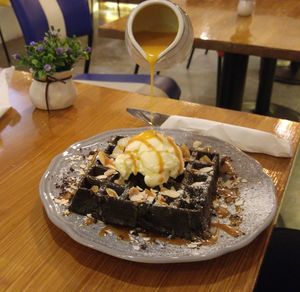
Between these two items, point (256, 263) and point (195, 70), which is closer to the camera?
point (256, 263)

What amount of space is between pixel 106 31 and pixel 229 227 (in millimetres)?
1431

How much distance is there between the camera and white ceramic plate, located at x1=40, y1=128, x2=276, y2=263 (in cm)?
67

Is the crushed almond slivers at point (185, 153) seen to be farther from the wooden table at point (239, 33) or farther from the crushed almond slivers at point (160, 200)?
the wooden table at point (239, 33)

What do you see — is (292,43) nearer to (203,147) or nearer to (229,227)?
(203,147)

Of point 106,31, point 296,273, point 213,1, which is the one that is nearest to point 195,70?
point 213,1

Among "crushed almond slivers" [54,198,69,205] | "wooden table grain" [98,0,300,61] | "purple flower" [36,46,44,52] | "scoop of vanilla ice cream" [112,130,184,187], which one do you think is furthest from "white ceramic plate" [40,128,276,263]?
"wooden table grain" [98,0,300,61]

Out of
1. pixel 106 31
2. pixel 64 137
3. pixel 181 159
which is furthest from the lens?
pixel 106 31

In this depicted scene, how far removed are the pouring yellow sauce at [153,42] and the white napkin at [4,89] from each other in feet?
1.53

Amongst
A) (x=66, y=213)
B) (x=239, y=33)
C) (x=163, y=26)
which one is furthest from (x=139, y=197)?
(x=239, y=33)

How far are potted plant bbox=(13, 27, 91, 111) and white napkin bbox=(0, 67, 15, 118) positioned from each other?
0.09 metres

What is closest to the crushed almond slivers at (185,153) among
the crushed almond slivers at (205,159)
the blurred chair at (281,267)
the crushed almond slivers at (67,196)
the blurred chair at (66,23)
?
the crushed almond slivers at (205,159)

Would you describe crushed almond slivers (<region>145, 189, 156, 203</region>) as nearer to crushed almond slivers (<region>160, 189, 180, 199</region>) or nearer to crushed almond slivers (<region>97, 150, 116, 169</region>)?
crushed almond slivers (<region>160, 189, 180, 199</region>)

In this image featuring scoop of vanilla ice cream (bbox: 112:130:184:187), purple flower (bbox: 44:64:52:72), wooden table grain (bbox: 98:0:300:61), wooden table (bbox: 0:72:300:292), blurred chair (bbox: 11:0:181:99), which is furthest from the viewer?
blurred chair (bbox: 11:0:181:99)

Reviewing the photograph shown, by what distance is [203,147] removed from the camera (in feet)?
3.23
